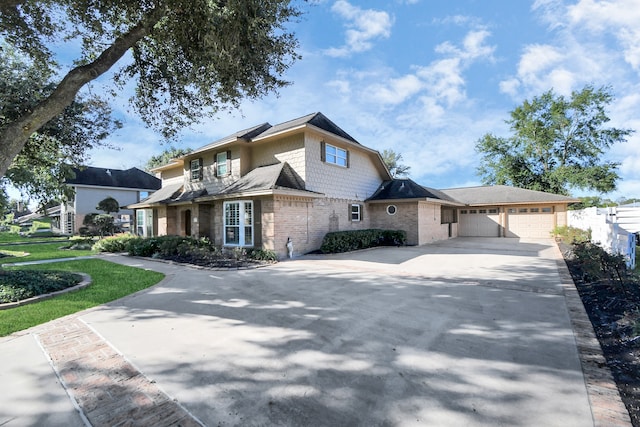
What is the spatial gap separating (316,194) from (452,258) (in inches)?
258

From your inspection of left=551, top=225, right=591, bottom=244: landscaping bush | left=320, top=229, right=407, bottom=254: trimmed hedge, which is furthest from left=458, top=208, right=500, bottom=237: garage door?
left=320, top=229, right=407, bottom=254: trimmed hedge

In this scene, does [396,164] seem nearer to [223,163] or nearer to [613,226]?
[223,163]

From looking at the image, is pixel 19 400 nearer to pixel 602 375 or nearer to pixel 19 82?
pixel 602 375

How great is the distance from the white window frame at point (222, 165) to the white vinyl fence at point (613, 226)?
16223 mm

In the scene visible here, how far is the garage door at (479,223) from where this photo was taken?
74.4ft

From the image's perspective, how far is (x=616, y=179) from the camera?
28797 mm

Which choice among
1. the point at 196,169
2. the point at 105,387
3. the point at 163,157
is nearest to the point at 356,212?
the point at 196,169

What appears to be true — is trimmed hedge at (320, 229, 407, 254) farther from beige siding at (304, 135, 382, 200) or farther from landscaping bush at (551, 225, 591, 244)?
landscaping bush at (551, 225, 591, 244)

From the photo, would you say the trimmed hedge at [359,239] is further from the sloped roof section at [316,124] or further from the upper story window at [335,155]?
the sloped roof section at [316,124]

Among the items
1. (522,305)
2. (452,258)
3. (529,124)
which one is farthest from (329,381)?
(529,124)

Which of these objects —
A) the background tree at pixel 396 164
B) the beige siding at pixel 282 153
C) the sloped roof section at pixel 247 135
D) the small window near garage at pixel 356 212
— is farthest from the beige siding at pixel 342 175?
the background tree at pixel 396 164

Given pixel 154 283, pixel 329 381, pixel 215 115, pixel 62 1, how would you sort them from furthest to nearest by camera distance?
pixel 215 115, pixel 154 283, pixel 62 1, pixel 329 381

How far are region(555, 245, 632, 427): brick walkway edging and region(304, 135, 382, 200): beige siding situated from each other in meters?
10.7

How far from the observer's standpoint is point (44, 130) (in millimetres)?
9781
